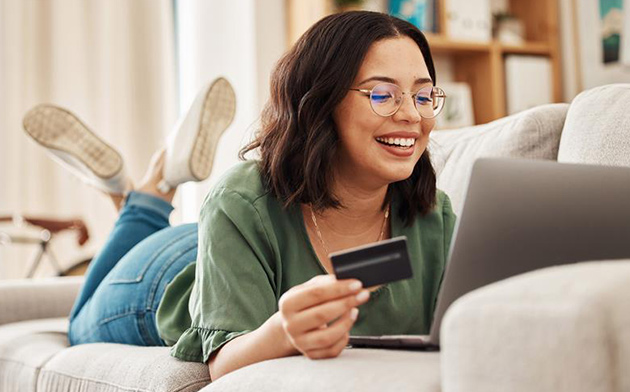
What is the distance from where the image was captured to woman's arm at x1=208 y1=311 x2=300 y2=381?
102 centimetres

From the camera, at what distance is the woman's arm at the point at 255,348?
1.02 metres

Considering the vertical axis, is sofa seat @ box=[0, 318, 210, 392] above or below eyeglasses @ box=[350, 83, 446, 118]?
below

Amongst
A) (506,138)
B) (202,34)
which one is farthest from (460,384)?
(202,34)

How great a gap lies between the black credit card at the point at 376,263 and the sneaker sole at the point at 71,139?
4.58 ft

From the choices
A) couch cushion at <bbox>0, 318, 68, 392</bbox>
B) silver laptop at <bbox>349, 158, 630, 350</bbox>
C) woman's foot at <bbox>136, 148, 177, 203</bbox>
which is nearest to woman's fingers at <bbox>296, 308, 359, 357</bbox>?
silver laptop at <bbox>349, 158, 630, 350</bbox>

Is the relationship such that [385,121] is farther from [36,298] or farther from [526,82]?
[526,82]

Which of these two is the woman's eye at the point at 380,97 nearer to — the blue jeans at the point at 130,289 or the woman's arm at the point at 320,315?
the woman's arm at the point at 320,315

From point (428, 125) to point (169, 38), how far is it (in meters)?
2.57

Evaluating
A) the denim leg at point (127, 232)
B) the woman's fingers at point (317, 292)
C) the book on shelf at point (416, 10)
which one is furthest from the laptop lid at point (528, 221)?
the book on shelf at point (416, 10)

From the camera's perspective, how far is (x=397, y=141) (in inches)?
50.2

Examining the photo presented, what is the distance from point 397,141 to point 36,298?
4.09ft

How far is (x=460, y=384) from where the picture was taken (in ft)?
2.23

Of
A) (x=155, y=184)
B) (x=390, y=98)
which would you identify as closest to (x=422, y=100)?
(x=390, y=98)

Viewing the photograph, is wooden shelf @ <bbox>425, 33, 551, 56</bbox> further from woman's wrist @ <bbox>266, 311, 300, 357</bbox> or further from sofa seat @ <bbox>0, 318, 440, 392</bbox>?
woman's wrist @ <bbox>266, 311, 300, 357</bbox>
